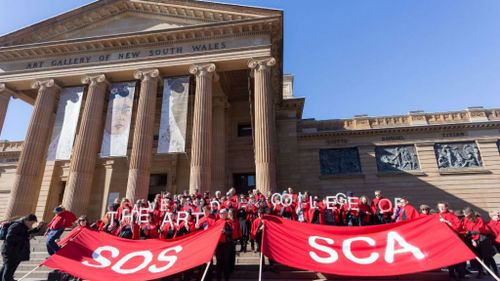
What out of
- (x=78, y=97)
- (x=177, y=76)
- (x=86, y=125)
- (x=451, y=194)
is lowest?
(x=451, y=194)

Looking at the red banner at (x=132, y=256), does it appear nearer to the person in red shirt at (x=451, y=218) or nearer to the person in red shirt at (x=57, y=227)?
the person in red shirt at (x=57, y=227)

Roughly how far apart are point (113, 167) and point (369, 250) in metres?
21.2

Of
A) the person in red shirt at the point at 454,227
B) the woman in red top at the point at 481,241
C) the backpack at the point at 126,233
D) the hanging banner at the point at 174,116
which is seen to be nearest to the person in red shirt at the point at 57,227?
the backpack at the point at 126,233

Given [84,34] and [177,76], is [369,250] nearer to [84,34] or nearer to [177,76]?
[177,76]

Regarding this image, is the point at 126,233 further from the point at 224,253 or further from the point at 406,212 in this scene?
the point at 406,212

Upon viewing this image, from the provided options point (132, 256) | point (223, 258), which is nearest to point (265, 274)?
point (223, 258)

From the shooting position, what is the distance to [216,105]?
22.7m

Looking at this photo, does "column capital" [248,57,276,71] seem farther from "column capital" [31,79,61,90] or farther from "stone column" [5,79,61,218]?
"stone column" [5,79,61,218]

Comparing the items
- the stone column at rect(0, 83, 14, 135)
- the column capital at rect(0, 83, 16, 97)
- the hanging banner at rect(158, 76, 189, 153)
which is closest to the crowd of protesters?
the hanging banner at rect(158, 76, 189, 153)

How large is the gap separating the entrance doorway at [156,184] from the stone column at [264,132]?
10.2 meters

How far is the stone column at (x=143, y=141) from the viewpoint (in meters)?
16.1

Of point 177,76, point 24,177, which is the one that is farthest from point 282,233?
point 24,177

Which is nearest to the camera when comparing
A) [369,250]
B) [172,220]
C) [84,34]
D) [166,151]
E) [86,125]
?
[369,250]

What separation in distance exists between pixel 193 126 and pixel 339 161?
12.1 metres
